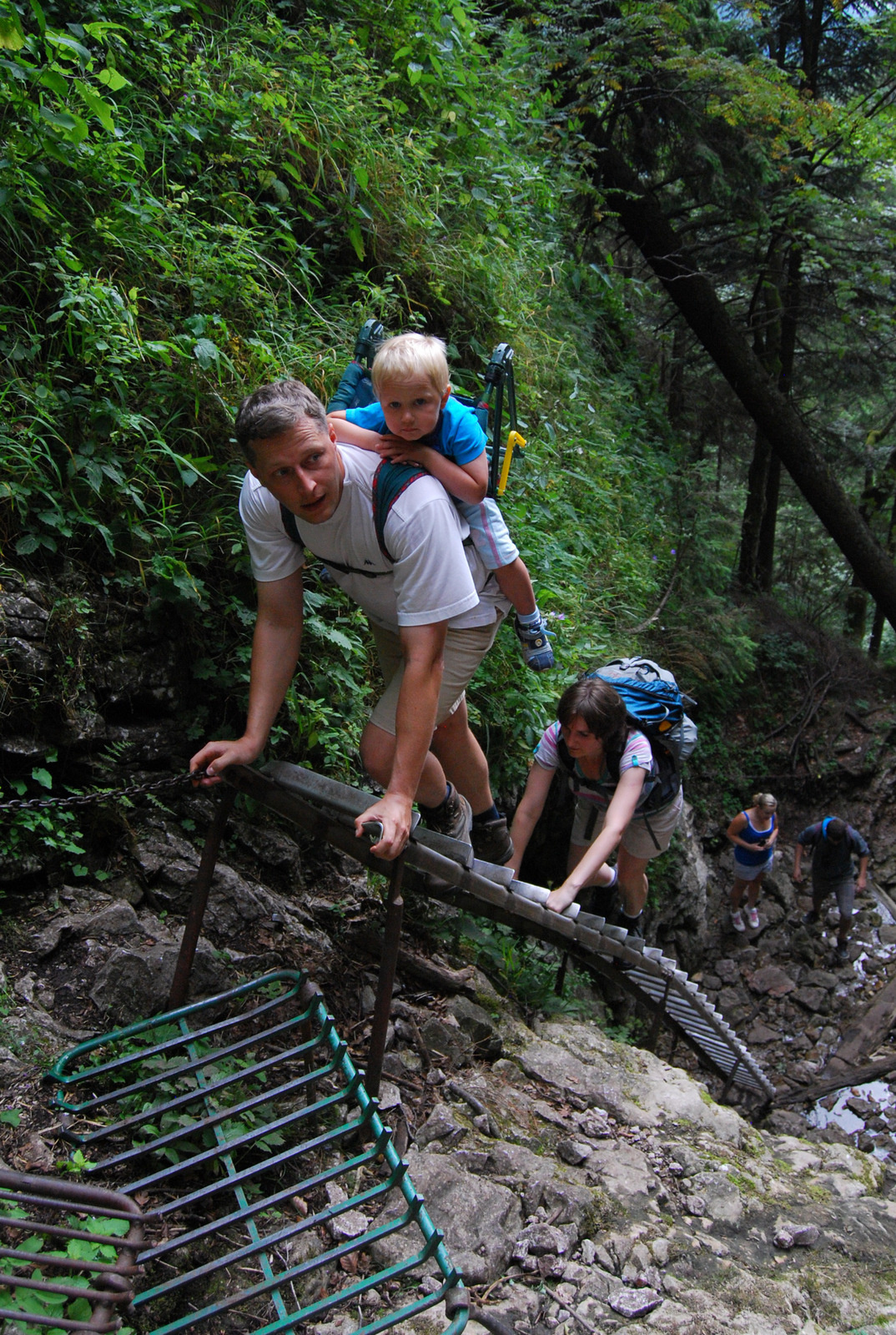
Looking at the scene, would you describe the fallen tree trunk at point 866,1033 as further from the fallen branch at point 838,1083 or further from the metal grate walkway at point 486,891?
the metal grate walkway at point 486,891

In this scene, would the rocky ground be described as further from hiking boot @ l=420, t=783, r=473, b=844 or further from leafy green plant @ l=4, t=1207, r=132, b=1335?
hiking boot @ l=420, t=783, r=473, b=844

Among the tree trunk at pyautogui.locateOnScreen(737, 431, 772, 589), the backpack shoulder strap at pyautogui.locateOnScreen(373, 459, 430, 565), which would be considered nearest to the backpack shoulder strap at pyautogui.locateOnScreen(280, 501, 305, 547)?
the backpack shoulder strap at pyautogui.locateOnScreen(373, 459, 430, 565)

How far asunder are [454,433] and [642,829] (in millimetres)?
2940

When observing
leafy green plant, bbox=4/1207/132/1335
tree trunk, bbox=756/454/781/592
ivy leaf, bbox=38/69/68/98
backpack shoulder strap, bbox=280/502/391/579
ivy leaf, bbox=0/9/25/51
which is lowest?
leafy green plant, bbox=4/1207/132/1335

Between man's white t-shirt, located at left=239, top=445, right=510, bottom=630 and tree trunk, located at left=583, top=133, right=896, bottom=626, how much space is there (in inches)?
403

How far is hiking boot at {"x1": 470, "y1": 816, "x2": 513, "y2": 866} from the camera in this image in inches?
157

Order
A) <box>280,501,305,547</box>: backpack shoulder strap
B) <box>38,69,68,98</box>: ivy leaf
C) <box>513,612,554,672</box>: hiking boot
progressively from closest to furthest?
<box>280,501,305,547</box>: backpack shoulder strap → <box>38,69,68,98</box>: ivy leaf → <box>513,612,554,672</box>: hiking boot

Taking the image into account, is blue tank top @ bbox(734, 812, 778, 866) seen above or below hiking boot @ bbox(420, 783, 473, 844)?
above

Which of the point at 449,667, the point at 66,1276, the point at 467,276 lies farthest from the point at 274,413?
the point at 467,276

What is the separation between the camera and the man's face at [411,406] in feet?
8.67

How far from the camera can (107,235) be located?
11.8 ft

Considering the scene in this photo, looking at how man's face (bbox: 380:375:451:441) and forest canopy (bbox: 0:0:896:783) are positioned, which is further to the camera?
forest canopy (bbox: 0:0:896:783)

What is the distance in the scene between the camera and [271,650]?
285 centimetres

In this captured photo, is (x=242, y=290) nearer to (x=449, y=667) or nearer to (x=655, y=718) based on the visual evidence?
(x=449, y=667)
